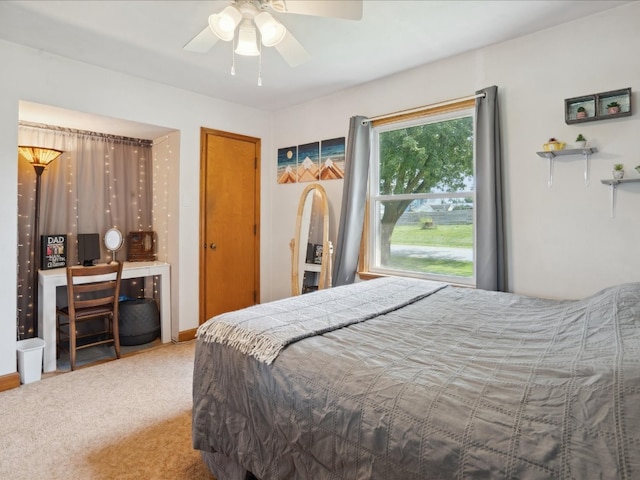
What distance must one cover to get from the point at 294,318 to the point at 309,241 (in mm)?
2216

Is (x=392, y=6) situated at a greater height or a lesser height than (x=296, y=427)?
greater

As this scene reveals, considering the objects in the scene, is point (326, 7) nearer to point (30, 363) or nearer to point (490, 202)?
point (490, 202)

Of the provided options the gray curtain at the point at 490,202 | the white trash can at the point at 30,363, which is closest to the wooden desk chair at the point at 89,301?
the white trash can at the point at 30,363

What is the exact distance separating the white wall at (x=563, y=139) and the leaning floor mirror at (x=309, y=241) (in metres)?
Answer: 1.50

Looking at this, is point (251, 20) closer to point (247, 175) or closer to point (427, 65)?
point (427, 65)

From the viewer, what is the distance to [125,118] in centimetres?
319

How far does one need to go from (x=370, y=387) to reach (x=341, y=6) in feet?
5.46

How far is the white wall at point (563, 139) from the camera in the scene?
2158 millimetres

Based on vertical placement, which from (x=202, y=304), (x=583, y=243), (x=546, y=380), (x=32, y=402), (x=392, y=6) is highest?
(x=392, y=6)

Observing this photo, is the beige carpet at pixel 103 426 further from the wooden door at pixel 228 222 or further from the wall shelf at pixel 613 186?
the wall shelf at pixel 613 186

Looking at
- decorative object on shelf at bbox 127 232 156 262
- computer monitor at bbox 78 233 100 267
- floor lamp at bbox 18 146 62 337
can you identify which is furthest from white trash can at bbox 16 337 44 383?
decorative object on shelf at bbox 127 232 156 262

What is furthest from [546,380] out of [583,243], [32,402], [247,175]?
[247,175]

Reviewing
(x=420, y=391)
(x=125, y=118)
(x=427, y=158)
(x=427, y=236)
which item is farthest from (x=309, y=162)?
(x=420, y=391)

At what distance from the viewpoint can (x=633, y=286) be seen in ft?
5.48
